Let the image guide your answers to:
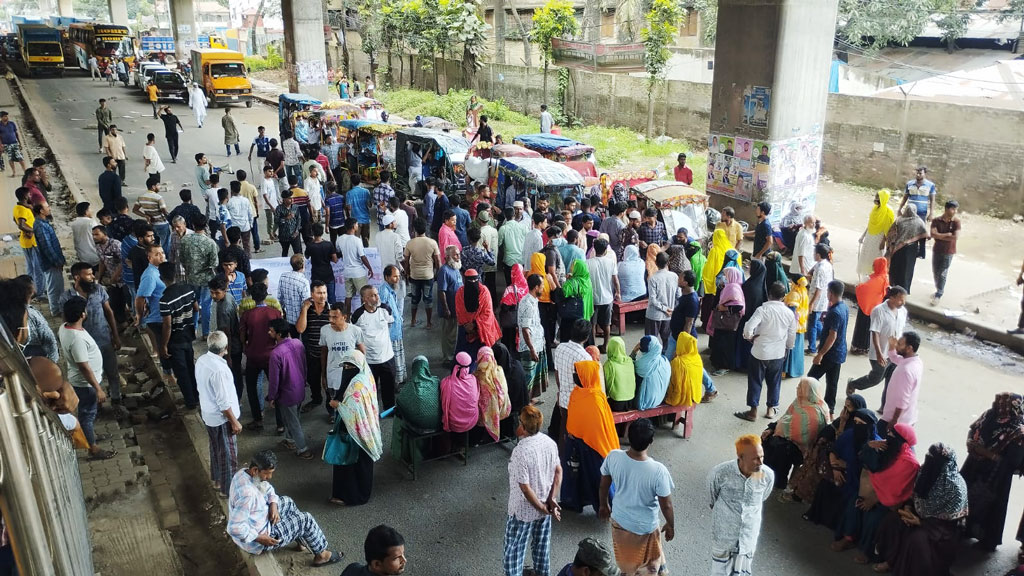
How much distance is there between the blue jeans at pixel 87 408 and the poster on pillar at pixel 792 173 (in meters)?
11.6

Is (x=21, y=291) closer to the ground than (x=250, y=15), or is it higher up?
closer to the ground

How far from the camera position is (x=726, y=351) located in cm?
954

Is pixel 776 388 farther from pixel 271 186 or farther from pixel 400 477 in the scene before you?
pixel 271 186

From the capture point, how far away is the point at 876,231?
37.9 ft

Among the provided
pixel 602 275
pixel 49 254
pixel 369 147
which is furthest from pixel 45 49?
pixel 602 275

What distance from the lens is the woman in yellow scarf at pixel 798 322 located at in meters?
8.66

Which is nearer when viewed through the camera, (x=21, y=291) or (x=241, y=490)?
(x=241, y=490)

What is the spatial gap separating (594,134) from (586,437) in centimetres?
1969

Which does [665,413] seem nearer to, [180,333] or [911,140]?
[180,333]

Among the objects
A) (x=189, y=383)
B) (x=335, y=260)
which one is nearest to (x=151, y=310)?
(x=189, y=383)

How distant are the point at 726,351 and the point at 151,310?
687cm

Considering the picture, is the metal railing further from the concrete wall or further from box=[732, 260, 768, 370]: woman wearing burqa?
the concrete wall

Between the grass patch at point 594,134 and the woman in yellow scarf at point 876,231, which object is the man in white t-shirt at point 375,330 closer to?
the woman in yellow scarf at point 876,231

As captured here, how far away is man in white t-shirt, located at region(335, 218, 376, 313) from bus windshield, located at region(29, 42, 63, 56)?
42.1 m
